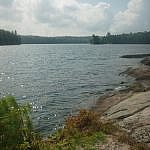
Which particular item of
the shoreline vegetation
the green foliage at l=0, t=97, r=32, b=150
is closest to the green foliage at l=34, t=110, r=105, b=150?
the shoreline vegetation

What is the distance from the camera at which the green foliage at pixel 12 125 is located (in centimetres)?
1044

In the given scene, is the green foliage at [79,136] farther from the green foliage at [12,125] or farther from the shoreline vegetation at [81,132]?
the green foliage at [12,125]

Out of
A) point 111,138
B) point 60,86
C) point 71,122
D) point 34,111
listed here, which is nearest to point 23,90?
point 60,86

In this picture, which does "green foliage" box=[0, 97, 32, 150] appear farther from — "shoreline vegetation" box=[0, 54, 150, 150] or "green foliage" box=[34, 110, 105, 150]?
"green foliage" box=[34, 110, 105, 150]

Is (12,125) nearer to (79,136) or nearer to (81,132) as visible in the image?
(79,136)

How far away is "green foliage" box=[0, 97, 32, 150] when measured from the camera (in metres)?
10.4

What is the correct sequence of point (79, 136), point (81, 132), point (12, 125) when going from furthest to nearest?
point (81, 132)
point (79, 136)
point (12, 125)

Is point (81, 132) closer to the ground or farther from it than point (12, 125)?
closer to the ground

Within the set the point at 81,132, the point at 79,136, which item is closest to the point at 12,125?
the point at 79,136

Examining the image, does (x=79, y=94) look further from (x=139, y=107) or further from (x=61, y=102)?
(x=139, y=107)

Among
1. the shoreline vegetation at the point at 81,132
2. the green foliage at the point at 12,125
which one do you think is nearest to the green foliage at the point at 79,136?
the shoreline vegetation at the point at 81,132

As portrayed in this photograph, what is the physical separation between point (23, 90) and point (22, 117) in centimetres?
3153

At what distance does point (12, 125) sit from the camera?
34.8 feet

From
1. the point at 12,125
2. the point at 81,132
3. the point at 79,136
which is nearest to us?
the point at 12,125
